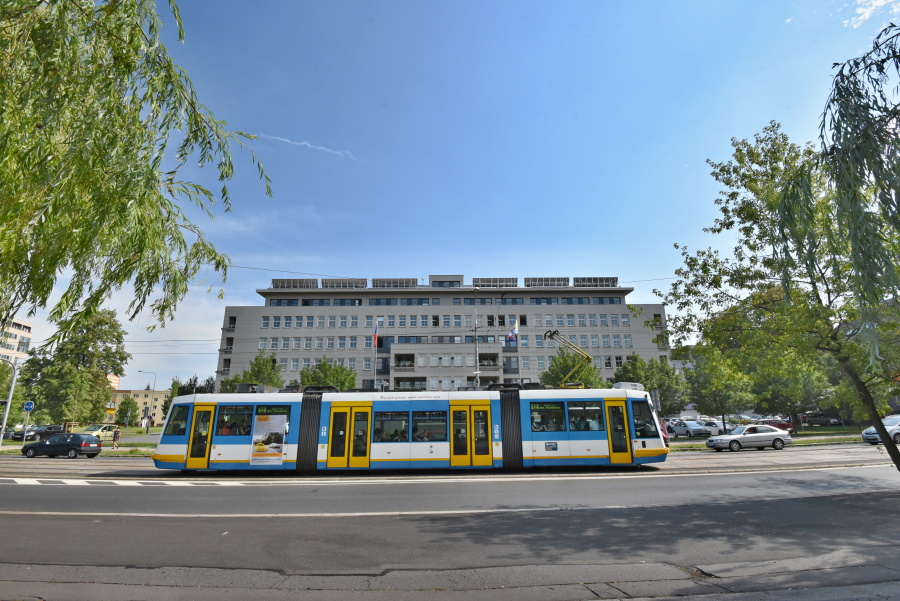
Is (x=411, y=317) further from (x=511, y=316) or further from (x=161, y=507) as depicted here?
(x=161, y=507)

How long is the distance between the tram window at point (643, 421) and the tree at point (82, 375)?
45.3 m

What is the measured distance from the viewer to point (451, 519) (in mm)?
8555

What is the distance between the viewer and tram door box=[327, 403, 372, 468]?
15.8 m

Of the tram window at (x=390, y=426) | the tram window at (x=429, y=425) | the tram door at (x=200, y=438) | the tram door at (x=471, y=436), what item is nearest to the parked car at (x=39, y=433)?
the tram door at (x=200, y=438)

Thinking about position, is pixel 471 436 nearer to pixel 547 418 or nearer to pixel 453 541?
pixel 547 418

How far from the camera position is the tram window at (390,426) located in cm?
1589

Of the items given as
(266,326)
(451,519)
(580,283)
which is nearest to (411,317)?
(266,326)

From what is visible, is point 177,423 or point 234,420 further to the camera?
point 177,423

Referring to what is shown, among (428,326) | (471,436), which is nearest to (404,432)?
(471,436)

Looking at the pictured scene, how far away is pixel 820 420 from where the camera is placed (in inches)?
2293

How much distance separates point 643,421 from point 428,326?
52.3 metres

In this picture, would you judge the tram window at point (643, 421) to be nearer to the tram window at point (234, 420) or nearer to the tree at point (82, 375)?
the tram window at point (234, 420)

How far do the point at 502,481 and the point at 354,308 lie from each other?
5737 cm

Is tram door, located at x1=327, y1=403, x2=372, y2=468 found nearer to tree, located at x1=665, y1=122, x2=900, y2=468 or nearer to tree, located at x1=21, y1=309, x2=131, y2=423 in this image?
tree, located at x1=665, y1=122, x2=900, y2=468
